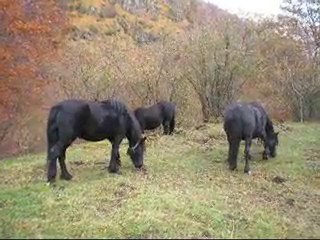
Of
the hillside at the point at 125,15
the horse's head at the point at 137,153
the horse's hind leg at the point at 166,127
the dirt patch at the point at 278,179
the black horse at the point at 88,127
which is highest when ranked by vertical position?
the hillside at the point at 125,15

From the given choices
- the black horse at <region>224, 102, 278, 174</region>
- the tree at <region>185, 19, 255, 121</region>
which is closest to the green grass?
the black horse at <region>224, 102, 278, 174</region>

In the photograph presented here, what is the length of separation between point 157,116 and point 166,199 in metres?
11.2

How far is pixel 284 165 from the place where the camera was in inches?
672

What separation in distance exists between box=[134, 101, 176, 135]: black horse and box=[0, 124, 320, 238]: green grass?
132 inches

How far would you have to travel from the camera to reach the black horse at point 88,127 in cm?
1305

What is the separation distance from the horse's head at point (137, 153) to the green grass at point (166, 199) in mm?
250

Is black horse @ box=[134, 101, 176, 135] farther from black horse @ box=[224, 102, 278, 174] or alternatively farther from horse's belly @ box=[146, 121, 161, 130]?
black horse @ box=[224, 102, 278, 174]

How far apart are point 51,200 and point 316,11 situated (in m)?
26.8

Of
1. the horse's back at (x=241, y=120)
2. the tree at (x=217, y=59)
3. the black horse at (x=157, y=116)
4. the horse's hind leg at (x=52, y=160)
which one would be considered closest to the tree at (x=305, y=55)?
the tree at (x=217, y=59)

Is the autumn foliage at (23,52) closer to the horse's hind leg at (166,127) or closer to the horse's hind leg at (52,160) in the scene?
the horse's hind leg at (166,127)

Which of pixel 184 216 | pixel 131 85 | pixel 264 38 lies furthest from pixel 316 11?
pixel 184 216

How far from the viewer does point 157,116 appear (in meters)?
22.4

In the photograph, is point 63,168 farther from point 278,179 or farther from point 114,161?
point 278,179

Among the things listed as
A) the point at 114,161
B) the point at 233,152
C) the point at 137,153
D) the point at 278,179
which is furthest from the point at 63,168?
the point at 278,179
